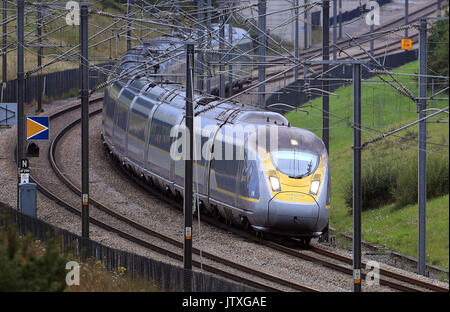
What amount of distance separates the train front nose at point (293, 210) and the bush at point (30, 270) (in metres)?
8.91

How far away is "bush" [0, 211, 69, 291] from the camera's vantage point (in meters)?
16.4

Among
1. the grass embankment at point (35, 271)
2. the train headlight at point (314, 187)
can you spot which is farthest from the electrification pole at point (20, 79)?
the grass embankment at point (35, 271)

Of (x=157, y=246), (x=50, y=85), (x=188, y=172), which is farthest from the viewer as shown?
(x=50, y=85)

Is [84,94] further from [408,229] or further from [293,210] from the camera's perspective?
[408,229]

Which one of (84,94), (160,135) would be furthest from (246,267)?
(160,135)

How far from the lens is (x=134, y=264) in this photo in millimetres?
21125

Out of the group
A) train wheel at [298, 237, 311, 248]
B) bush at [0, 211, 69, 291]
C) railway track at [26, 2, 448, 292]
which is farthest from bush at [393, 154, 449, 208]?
bush at [0, 211, 69, 291]

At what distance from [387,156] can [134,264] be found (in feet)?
71.8

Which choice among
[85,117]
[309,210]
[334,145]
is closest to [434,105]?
[334,145]

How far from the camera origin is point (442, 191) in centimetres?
3366

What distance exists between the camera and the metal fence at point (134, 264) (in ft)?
58.5

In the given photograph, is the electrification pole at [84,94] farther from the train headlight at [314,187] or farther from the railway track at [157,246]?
the train headlight at [314,187]

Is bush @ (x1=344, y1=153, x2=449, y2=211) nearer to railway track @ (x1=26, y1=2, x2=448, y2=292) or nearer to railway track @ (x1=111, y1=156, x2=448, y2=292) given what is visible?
railway track @ (x1=26, y1=2, x2=448, y2=292)

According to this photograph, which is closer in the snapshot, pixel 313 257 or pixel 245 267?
pixel 245 267
